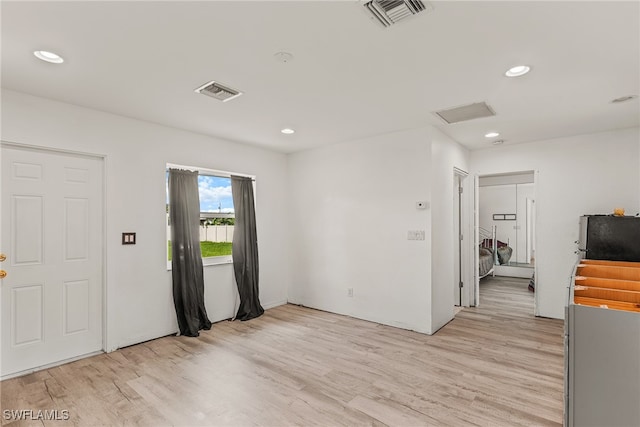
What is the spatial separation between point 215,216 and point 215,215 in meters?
0.01

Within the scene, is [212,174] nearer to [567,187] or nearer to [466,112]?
[466,112]

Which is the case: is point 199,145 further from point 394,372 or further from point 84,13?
point 394,372

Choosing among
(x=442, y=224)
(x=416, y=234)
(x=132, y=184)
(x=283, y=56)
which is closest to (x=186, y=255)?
(x=132, y=184)

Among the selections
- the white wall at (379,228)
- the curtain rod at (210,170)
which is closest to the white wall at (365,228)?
the white wall at (379,228)

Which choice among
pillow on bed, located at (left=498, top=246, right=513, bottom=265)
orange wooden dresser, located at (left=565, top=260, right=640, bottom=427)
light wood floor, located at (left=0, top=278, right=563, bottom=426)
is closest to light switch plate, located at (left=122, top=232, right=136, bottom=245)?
light wood floor, located at (left=0, top=278, right=563, bottom=426)

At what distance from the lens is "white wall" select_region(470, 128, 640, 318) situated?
4.08m

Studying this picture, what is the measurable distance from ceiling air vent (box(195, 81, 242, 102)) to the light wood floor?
252 cm

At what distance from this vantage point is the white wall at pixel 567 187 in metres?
4.08

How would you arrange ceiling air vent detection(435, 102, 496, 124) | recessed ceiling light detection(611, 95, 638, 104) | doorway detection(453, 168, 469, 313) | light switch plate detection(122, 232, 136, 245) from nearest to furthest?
recessed ceiling light detection(611, 95, 638, 104)
ceiling air vent detection(435, 102, 496, 124)
light switch plate detection(122, 232, 136, 245)
doorway detection(453, 168, 469, 313)

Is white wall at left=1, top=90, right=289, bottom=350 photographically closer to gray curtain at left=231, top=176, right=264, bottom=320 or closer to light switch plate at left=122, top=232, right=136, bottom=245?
light switch plate at left=122, top=232, right=136, bottom=245

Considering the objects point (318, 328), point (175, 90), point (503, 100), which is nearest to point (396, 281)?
point (318, 328)

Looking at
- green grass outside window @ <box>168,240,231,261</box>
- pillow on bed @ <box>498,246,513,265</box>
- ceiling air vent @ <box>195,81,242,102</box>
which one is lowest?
pillow on bed @ <box>498,246,513,265</box>

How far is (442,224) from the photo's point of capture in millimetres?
4262

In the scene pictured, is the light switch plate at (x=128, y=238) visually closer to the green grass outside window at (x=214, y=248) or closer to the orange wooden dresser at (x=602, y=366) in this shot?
the green grass outside window at (x=214, y=248)
